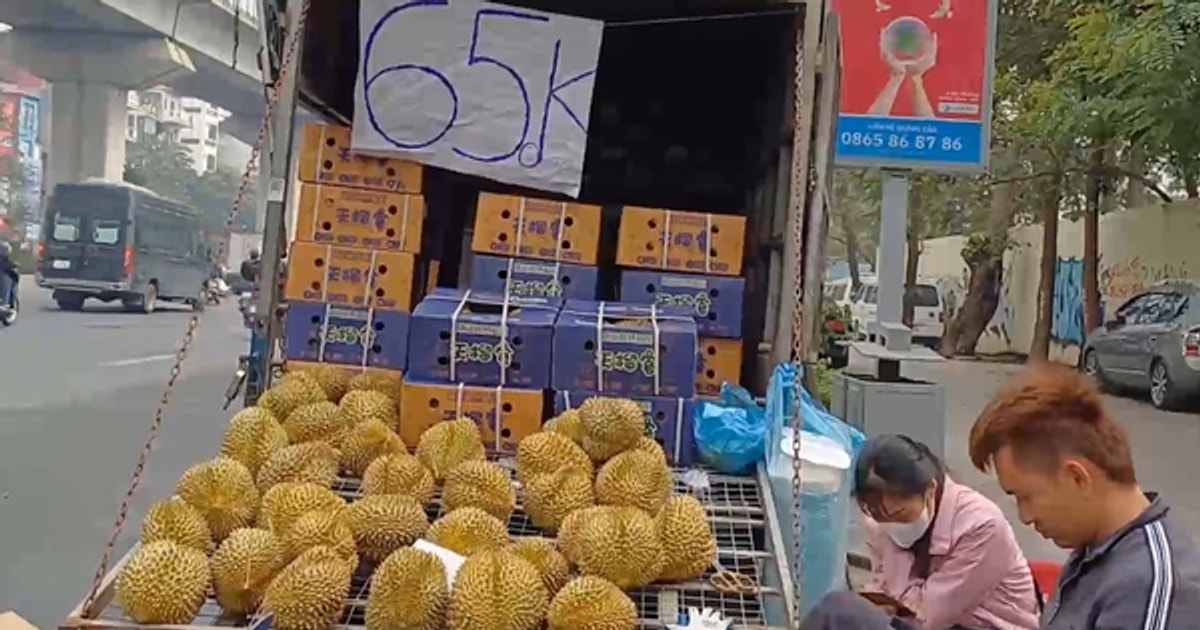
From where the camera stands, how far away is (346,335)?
503cm

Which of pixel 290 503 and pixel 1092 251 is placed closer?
pixel 290 503

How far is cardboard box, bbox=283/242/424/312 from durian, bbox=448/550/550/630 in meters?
2.36

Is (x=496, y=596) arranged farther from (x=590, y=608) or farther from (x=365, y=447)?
(x=365, y=447)

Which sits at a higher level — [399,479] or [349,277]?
[349,277]

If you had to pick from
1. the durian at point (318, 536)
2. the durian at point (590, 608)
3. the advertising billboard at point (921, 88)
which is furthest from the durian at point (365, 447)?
the advertising billboard at point (921, 88)

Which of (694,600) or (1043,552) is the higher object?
(694,600)

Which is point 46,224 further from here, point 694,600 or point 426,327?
point 694,600

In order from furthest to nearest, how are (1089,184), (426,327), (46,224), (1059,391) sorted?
1. (46,224)
2. (1089,184)
3. (426,327)
4. (1059,391)

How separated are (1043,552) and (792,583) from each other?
5232 mm

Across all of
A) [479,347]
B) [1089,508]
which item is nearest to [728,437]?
[479,347]

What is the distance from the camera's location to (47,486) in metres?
Result: 7.74

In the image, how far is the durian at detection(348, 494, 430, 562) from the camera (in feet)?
10.6

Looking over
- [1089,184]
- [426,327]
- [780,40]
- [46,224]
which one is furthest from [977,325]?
[426,327]

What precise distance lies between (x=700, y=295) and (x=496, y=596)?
2.59 metres
